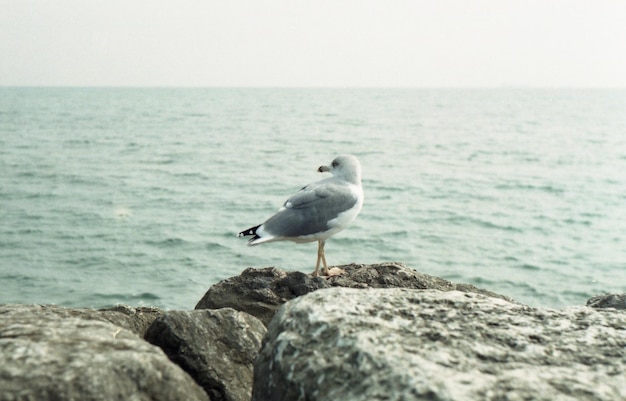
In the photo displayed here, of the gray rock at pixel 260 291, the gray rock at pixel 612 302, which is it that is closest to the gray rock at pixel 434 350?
the gray rock at pixel 612 302

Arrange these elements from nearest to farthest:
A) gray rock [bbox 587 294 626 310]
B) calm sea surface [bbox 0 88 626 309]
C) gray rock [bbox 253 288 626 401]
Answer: gray rock [bbox 253 288 626 401] → gray rock [bbox 587 294 626 310] → calm sea surface [bbox 0 88 626 309]

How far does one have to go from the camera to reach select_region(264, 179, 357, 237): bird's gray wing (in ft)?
21.3

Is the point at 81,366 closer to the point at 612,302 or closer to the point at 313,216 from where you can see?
the point at 313,216

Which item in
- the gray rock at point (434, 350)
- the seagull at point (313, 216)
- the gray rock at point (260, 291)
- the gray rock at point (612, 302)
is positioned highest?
the gray rock at point (434, 350)

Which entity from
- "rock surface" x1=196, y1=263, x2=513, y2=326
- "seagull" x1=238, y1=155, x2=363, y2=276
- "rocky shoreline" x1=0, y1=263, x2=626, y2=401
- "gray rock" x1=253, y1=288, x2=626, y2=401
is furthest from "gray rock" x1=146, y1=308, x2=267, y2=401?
"seagull" x1=238, y1=155, x2=363, y2=276

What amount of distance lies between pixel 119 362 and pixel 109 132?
66.2 meters

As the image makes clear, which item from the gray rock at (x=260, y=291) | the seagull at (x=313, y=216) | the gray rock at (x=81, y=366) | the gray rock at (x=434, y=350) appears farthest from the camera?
the seagull at (x=313, y=216)

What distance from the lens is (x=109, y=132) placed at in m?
66.3

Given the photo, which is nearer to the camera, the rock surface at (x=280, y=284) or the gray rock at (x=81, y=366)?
the gray rock at (x=81, y=366)

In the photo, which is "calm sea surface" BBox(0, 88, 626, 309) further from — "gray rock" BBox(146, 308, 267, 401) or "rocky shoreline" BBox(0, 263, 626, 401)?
"rocky shoreline" BBox(0, 263, 626, 401)

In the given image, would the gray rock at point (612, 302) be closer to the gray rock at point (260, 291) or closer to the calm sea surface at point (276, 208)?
the gray rock at point (260, 291)

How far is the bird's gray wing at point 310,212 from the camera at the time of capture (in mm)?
6504

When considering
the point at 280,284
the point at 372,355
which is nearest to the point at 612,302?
the point at 280,284

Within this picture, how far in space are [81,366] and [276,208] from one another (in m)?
23.2
